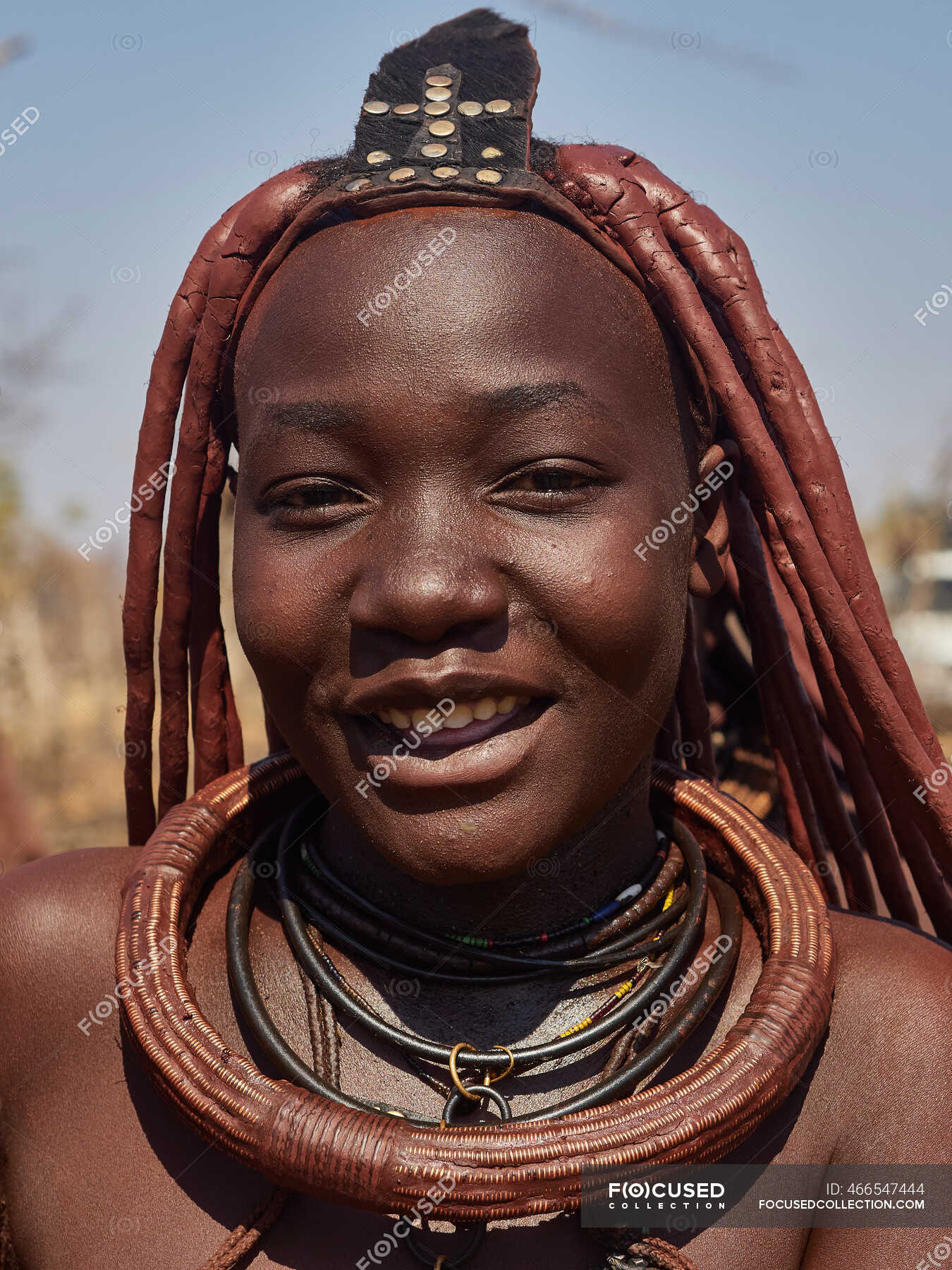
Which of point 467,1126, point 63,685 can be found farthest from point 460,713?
point 63,685

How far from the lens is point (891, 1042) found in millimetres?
2012

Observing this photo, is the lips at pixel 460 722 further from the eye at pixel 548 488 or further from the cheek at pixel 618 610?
the eye at pixel 548 488

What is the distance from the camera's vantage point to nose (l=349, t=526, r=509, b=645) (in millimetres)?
1789

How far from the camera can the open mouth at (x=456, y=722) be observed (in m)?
1.90

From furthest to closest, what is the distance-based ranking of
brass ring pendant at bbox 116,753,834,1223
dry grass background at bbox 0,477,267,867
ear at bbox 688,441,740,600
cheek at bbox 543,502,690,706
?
dry grass background at bbox 0,477,267,867, ear at bbox 688,441,740,600, cheek at bbox 543,502,690,706, brass ring pendant at bbox 116,753,834,1223

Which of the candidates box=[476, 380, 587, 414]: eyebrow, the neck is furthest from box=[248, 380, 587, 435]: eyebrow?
the neck

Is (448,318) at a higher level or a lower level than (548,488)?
higher

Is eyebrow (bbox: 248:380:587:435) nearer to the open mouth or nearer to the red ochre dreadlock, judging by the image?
the red ochre dreadlock

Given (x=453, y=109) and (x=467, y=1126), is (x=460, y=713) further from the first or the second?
(x=453, y=109)

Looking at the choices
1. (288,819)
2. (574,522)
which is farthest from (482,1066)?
(574,522)

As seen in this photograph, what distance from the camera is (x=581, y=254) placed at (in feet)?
6.88

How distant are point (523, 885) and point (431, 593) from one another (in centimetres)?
69

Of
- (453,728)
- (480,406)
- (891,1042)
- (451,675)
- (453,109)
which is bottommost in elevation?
(891,1042)

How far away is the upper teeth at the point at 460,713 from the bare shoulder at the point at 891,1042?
796mm
